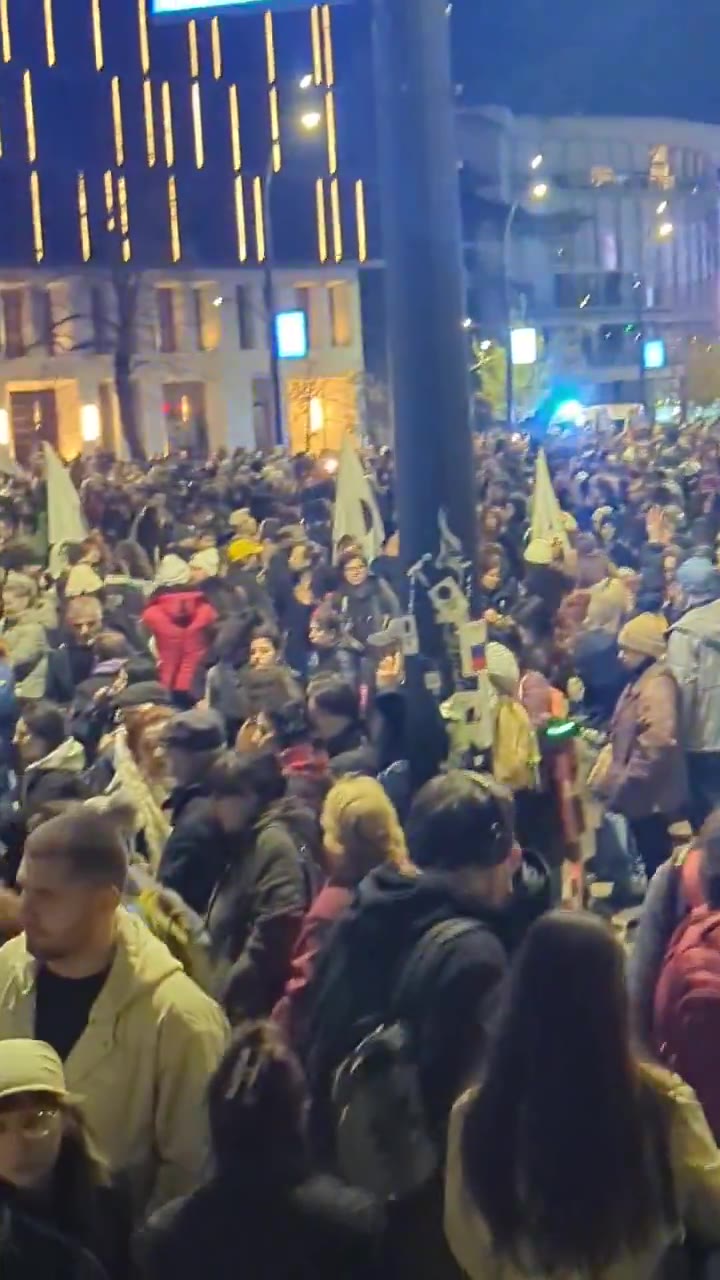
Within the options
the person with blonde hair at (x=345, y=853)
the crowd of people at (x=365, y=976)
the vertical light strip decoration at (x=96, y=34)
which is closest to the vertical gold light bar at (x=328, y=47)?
the vertical light strip decoration at (x=96, y=34)

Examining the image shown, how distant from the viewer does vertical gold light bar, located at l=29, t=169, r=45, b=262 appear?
54531 mm

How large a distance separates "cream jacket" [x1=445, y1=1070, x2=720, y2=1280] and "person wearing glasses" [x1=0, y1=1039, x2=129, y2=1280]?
23.5 inches

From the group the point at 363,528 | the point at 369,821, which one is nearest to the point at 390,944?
the point at 369,821

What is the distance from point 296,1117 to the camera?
11.0 feet

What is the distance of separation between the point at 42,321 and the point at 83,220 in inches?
127

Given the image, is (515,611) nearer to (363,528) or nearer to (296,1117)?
(363,528)

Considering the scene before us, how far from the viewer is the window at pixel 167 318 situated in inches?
2260

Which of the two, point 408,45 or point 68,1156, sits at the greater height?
point 408,45

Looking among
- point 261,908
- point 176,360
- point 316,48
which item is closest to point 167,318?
point 176,360

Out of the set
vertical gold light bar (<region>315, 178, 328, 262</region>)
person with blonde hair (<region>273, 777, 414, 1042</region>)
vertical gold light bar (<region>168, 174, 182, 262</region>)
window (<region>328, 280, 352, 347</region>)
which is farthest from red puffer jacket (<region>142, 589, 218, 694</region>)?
window (<region>328, 280, 352, 347</region>)

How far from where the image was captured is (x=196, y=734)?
685cm

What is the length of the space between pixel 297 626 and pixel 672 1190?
28.2 ft

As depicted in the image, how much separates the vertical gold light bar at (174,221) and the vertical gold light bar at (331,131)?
5.30m

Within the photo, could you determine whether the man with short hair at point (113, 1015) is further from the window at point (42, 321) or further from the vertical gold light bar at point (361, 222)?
the vertical gold light bar at point (361, 222)
